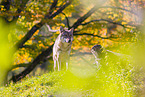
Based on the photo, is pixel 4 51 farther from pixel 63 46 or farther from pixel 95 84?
pixel 95 84

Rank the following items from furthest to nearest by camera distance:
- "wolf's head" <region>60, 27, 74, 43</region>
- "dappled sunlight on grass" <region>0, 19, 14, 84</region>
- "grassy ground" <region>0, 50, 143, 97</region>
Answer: "dappled sunlight on grass" <region>0, 19, 14, 84</region>
"wolf's head" <region>60, 27, 74, 43</region>
"grassy ground" <region>0, 50, 143, 97</region>

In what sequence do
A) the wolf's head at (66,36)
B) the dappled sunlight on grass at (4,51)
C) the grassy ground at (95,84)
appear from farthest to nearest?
the dappled sunlight on grass at (4,51) < the wolf's head at (66,36) < the grassy ground at (95,84)

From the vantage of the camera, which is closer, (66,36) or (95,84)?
(95,84)

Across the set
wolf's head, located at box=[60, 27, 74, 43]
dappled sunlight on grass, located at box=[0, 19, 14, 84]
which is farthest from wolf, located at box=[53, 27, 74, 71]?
dappled sunlight on grass, located at box=[0, 19, 14, 84]

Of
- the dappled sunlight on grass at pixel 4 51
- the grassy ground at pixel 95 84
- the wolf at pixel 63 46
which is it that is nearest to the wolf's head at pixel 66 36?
the wolf at pixel 63 46

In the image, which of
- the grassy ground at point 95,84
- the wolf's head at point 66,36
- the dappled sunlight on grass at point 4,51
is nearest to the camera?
the grassy ground at point 95,84

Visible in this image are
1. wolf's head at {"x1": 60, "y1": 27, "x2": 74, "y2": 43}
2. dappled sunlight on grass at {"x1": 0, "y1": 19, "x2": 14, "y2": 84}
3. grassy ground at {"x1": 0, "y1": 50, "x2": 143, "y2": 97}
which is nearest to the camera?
grassy ground at {"x1": 0, "y1": 50, "x2": 143, "y2": 97}

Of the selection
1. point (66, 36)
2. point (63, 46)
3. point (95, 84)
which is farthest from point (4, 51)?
point (95, 84)

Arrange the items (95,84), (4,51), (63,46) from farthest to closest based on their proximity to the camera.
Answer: (4,51) → (63,46) → (95,84)

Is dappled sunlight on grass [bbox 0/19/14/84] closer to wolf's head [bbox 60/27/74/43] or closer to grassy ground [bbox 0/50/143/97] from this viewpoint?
wolf's head [bbox 60/27/74/43]

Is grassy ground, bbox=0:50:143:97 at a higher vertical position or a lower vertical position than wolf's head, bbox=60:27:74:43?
lower

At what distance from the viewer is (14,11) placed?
1270 centimetres

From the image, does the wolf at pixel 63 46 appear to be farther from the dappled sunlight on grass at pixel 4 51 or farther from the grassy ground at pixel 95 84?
the dappled sunlight on grass at pixel 4 51

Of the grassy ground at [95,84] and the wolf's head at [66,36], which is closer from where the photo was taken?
the grassy ground at [95,84]
